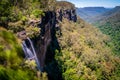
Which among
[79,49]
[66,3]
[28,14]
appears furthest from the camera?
[66,3]

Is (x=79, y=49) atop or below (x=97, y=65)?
atop

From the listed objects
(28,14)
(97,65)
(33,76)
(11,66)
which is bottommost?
(97,65)

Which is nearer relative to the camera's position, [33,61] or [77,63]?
[33,61]

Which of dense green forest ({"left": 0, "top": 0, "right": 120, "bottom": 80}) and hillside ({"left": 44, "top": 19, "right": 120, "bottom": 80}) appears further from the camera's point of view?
hillside ({"left": 44, "top": 19, "right": 120, "bottom": 80})

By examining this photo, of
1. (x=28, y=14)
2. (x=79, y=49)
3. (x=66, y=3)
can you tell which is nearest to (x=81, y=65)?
(x=79, y=49)

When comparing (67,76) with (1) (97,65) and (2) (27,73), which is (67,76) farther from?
(2) (27,73)

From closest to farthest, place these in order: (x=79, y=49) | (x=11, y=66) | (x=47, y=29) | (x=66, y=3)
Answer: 1. (x=11, y=66)
2. (x=47, y=29)
3. (x=79, y=49)
4. (x=66, y=3)

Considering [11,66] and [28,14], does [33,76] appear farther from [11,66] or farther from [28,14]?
[28,14]

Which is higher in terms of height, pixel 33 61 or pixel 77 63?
pixel 33 61

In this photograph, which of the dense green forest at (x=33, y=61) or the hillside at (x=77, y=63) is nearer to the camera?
the dense green forest at (x=33, y=61)

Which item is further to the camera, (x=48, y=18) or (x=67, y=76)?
(x=67, y=76)
